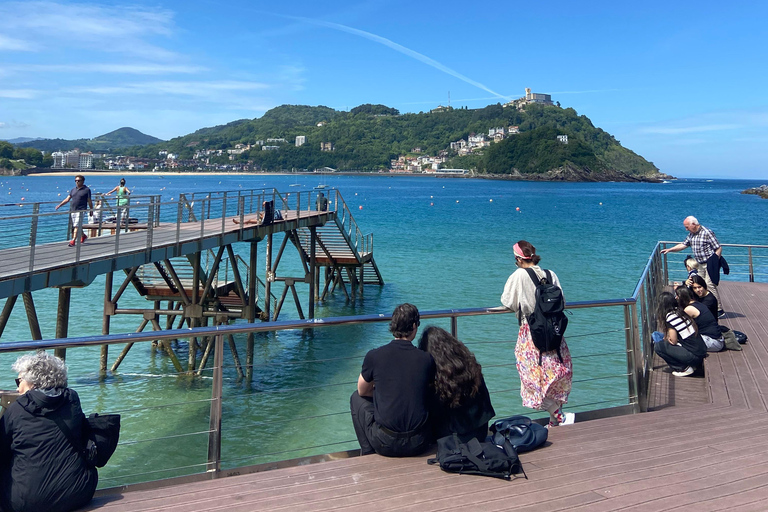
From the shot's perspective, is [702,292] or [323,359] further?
[702,292]

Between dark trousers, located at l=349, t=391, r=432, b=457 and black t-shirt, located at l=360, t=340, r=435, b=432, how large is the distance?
59 mm

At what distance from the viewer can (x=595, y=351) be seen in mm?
15898

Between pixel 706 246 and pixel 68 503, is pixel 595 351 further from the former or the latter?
pixel 68 503

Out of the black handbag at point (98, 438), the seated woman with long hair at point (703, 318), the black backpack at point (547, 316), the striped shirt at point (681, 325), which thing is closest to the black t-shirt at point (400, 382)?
the black backpack at point (547, 316)

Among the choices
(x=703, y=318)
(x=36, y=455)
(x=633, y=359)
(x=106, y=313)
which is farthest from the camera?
(x=106, y=313)

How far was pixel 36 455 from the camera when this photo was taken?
10.8ft

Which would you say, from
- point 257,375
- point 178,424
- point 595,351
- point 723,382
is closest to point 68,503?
point 723,382

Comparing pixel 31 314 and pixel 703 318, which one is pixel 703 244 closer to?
pixel 703 318

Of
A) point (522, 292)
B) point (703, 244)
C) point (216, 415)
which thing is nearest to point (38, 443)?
point (216, 415)

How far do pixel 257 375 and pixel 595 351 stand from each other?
8.36 meters

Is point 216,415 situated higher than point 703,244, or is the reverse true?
point 703,244

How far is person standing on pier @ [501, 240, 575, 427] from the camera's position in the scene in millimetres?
5133

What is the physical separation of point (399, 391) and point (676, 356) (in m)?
4.92

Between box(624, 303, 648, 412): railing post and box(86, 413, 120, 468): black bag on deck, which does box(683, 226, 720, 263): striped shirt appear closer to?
box(624, 303, 648, 412): railing post
